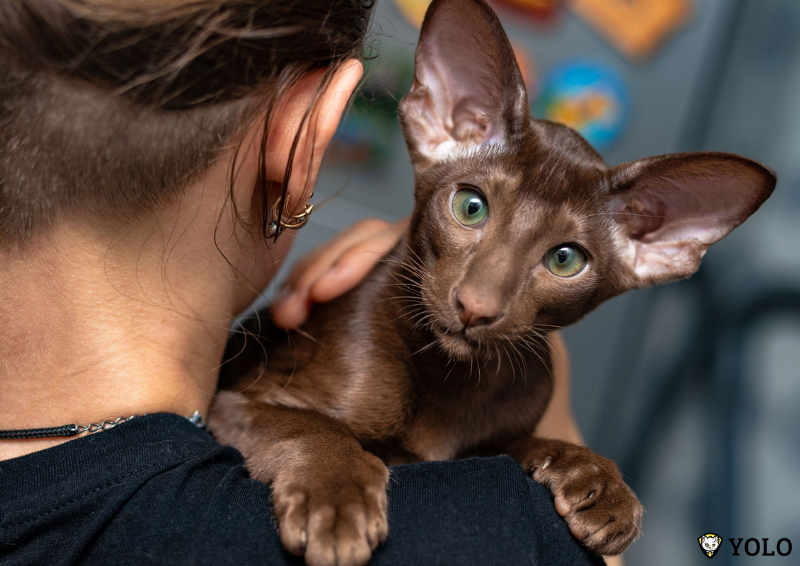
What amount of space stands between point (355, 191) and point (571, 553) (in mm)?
2264

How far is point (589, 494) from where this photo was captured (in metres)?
1.06

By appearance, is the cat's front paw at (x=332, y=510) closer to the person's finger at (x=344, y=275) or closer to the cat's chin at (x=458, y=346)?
the cat's chin at (x=458, y=346)

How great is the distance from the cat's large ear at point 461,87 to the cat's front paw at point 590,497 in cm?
57

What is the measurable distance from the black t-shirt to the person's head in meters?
0.27

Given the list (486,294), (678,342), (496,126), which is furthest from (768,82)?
(486,294)

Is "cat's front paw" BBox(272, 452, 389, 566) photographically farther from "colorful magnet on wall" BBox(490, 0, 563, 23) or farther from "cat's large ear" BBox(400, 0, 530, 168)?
"colorful magnet on wall" BBox(490, 0, 563, 23)

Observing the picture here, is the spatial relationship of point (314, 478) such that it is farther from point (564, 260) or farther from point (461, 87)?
point (461, 87)

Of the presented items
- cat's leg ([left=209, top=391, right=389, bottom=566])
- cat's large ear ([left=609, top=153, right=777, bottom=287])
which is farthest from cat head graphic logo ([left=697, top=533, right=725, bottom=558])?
cat's leg ([left=209, top=391, right=389, bottom=566])

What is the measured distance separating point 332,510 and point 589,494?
429 mm

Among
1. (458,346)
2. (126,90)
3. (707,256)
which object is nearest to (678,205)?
(458,346)

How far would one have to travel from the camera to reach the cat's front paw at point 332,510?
0.84 m

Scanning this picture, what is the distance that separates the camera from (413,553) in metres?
0.85

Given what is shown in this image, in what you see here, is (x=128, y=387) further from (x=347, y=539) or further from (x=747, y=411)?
(x=747, y=411)

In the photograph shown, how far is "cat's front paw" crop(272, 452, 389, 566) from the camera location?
84 centimetres
